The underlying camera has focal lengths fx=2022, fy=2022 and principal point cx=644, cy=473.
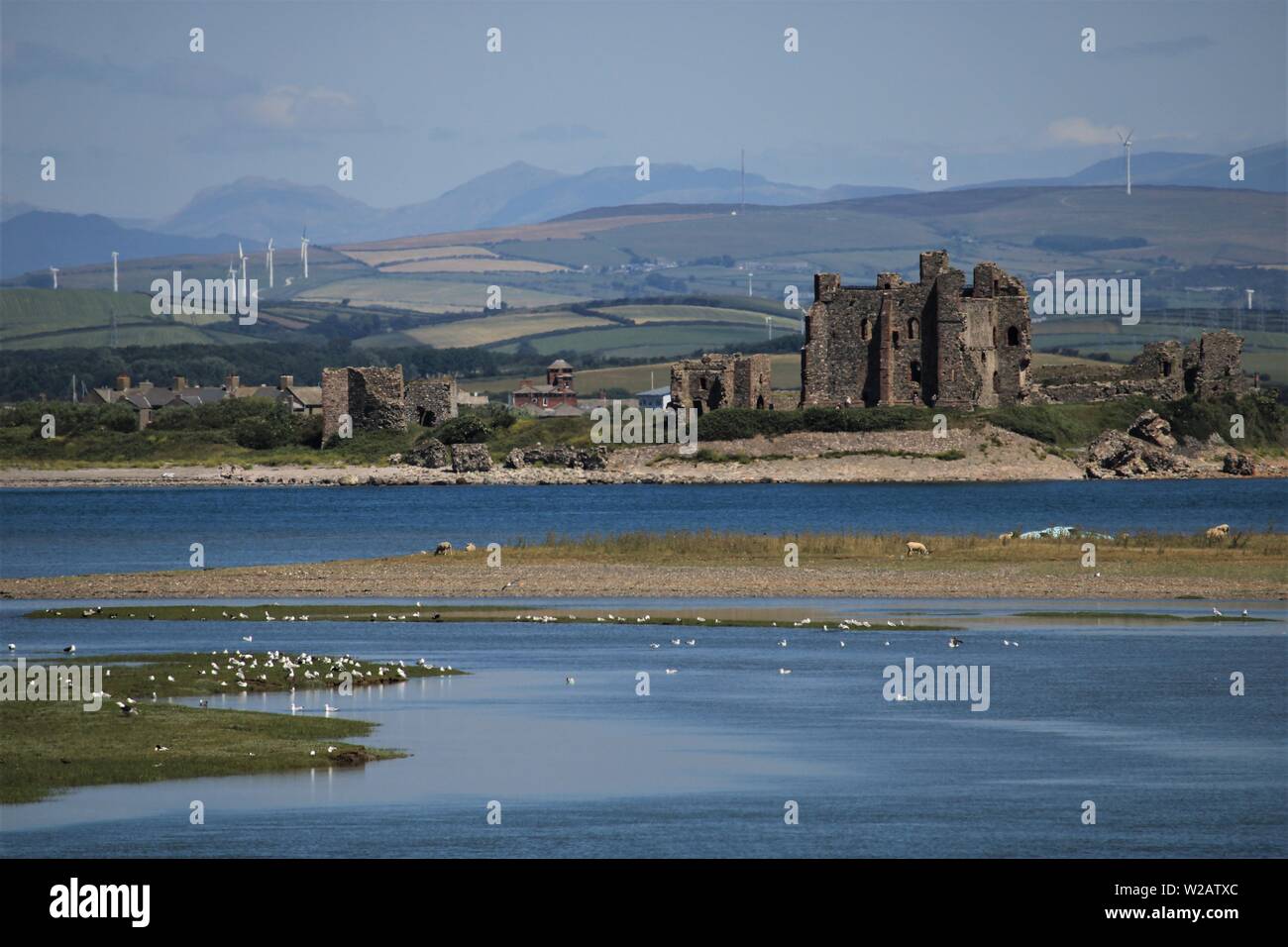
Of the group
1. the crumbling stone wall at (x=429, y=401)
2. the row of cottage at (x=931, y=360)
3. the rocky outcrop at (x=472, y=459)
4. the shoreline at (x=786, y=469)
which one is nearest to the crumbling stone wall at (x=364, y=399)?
the crumbling stone wall at (x=429, y=401)

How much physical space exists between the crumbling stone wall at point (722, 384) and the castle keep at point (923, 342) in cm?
310

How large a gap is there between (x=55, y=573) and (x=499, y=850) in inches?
1420

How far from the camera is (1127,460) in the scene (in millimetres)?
105625

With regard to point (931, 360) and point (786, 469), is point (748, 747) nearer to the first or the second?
point (786, 469)

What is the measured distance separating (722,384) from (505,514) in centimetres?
3503

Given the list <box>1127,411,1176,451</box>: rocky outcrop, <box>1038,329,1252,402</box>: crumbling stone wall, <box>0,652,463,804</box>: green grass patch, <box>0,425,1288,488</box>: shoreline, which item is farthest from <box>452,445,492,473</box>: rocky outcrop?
<box>0,652,463,804</box>: green grass patch

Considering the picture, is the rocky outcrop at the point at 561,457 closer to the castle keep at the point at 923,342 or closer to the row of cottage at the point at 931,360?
the row of cottage at the point at 931,360

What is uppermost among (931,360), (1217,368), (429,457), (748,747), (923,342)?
(923,342)

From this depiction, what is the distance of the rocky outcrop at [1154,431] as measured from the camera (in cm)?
10731

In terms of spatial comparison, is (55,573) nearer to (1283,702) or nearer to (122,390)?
(1283,702)

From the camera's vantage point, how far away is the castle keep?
106 metres

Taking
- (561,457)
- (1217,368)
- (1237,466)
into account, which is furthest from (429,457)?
(1217,368)
